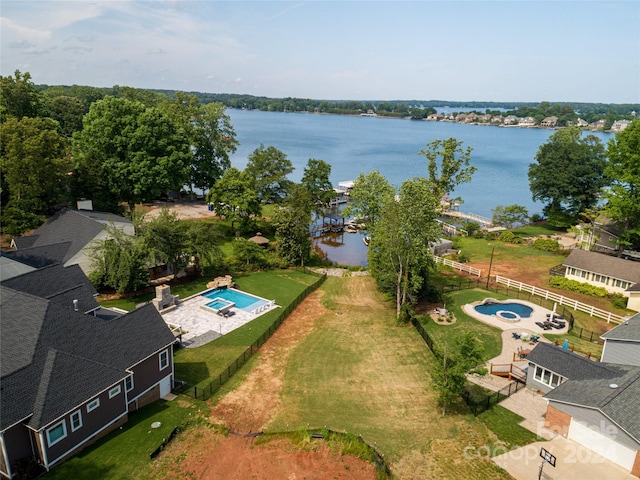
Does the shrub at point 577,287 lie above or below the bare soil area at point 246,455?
below

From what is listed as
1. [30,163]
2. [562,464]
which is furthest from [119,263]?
[562,464]

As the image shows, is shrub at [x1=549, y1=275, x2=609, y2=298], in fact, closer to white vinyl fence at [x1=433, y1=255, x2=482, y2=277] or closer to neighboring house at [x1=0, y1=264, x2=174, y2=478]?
white vinyl fence at [x1=433, y1=255, x2=482, y2=277]

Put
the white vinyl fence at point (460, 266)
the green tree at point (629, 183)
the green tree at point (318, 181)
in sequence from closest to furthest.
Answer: the green tree at point (629, 183) → the white vinyl fence at point (460, 266) → the green tree at point (318, 181)

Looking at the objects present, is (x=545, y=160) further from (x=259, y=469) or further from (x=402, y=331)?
(x=259, y=469)

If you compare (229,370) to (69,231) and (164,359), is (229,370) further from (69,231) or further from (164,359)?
(69,231)

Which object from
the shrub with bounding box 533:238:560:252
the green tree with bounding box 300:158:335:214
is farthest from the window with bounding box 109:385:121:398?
the shrub with bounding box 533:238:560:252

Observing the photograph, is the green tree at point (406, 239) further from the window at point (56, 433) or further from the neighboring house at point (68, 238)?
the window at point (56, 433)

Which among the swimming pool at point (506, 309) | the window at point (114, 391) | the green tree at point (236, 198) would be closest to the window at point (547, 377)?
the swimming pool at point (506, 309)
